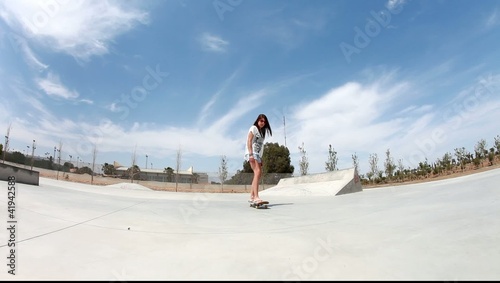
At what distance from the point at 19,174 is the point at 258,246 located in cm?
711

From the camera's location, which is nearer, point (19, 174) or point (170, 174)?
point (19, 174)

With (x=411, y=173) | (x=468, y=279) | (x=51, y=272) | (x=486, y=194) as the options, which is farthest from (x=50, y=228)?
(x=411, y=173)

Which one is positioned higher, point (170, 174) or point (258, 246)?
point (170, 174)

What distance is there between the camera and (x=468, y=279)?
4.68ft

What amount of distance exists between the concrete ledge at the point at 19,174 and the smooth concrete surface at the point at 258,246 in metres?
4.07

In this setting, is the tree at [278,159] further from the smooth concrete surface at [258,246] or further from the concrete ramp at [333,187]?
the smooth concrete surface at [258,246]

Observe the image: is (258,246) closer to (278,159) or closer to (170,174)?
(170,174)

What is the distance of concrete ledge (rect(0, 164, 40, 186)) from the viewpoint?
6.21 m

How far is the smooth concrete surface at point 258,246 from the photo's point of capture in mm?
1568

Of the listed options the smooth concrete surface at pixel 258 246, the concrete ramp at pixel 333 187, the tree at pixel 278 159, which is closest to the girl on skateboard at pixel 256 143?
the smooth concrete surface at pixel 258 246

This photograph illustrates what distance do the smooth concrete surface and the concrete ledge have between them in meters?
4.07

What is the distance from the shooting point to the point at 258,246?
2.07m

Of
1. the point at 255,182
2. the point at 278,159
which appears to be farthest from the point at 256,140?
the point at 278,159

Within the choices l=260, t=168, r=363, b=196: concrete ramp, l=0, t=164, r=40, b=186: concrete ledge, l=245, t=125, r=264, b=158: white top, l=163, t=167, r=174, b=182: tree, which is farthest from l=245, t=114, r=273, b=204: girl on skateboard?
l=163, t=167, r=174, b=182: tree
